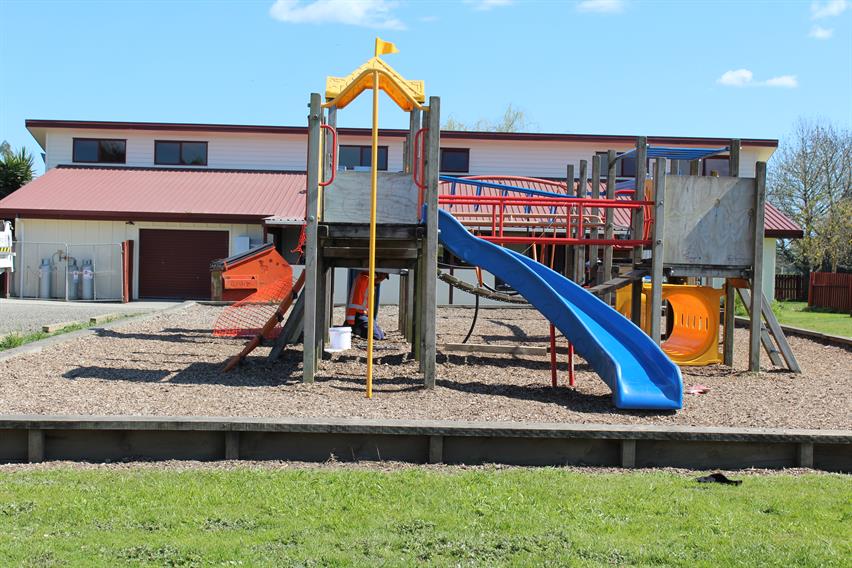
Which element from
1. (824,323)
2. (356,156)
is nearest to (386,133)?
(356,156)

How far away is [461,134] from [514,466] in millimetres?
26386

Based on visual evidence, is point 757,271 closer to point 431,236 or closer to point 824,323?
point 431,236

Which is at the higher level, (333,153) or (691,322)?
(333,153)

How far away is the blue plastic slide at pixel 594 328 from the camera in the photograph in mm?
8281

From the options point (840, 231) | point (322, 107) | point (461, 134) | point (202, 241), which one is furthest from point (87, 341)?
point (840, 231)

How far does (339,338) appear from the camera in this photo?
1155 cm

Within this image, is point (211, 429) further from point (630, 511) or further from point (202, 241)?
point (202, 241)

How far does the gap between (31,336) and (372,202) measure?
674 centimetres

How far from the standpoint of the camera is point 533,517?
4.82m

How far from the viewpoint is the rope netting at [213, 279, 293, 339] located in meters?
14.9

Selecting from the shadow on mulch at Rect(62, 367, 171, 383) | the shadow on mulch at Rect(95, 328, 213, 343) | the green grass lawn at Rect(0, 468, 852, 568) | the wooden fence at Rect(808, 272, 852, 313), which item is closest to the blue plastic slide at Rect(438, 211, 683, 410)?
the green grass lawn at Rect(0, 468, 852, 568)

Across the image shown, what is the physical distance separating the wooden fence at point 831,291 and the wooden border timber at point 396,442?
27182 millimetres

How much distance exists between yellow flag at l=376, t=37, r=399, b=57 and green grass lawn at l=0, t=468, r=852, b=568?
4975mm

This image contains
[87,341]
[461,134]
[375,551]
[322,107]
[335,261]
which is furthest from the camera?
[461,134]
